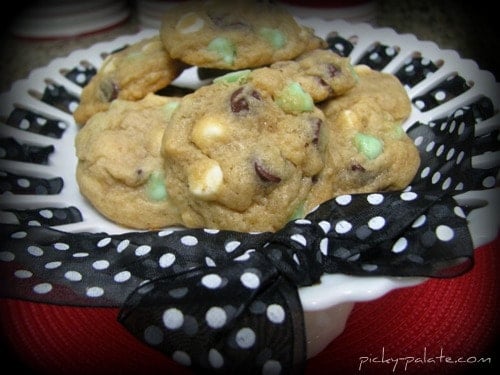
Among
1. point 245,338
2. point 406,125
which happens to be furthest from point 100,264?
point 406,125

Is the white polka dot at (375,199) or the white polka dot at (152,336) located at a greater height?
the white polka dot at (375,199)

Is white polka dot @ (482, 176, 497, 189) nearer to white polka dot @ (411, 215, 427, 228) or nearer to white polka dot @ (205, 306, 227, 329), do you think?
white polka dot @ (411, 215, 427, 228)

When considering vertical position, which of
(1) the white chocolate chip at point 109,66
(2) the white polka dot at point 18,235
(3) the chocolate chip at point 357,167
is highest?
(1) the white chocolate chip at point 109,66

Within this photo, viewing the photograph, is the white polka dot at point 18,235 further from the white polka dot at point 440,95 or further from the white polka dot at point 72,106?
the white polka dot at point 440,95

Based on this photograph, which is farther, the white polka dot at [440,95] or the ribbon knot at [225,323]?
the white polka dot at [440,95]

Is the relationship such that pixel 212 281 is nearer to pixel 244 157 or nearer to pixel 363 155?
pixel 244 157

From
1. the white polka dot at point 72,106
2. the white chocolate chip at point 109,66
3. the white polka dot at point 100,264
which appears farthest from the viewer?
the white polka dot at point 72,106

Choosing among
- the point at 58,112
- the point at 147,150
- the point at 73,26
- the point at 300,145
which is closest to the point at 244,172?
the point at 300,145

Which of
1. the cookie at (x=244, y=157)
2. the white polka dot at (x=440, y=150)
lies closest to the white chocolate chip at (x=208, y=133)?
the cookie at (x=244, y=157)
